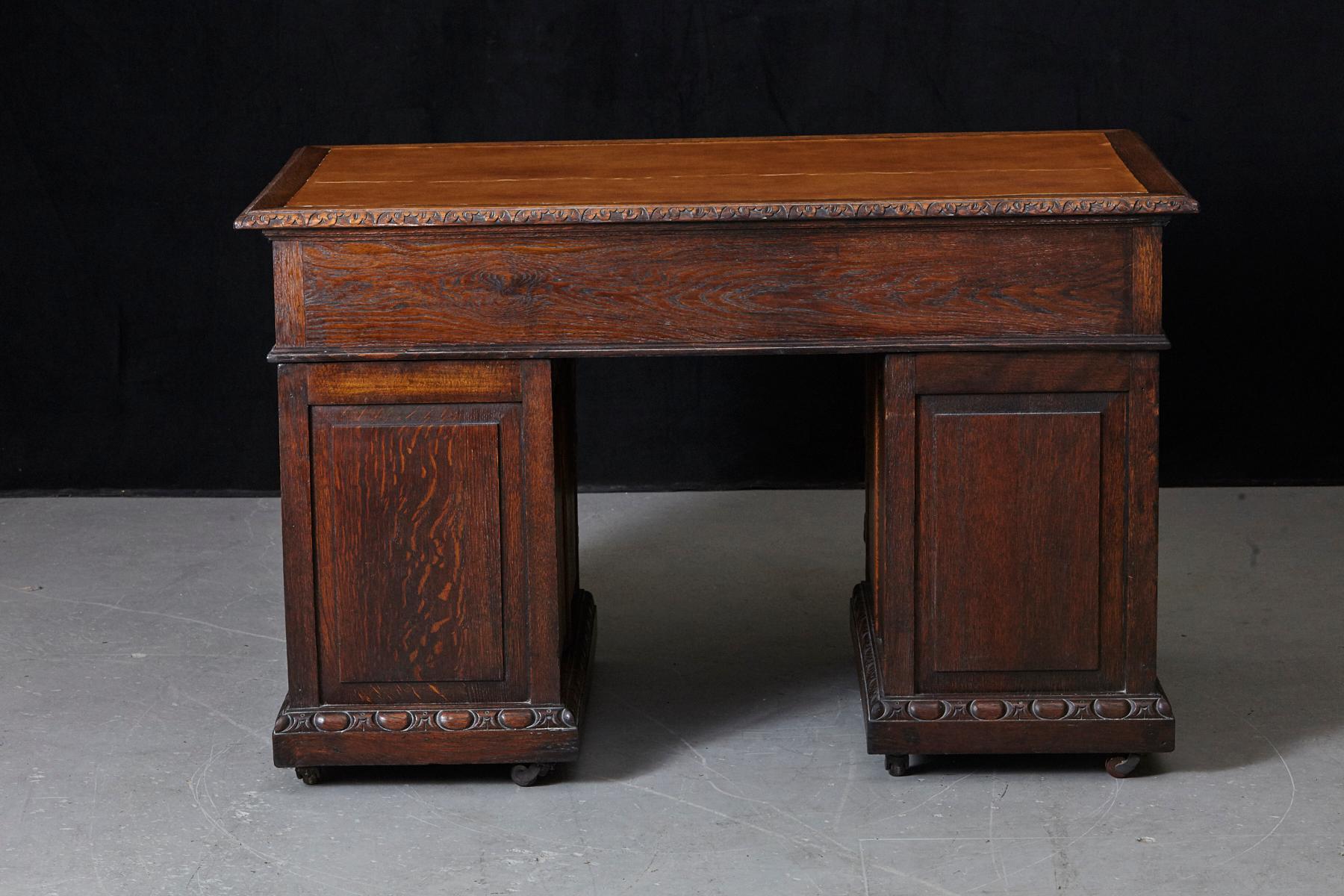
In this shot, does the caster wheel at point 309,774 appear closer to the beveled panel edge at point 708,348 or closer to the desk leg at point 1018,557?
the beveled panel edge at point 708,348

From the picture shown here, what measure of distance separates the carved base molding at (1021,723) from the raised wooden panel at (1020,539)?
3 cm

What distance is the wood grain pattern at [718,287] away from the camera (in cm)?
283

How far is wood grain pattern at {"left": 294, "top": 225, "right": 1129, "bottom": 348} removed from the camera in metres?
2.83

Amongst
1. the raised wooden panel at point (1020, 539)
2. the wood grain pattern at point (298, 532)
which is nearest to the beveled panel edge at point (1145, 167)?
the raised wooden panel at point (1020, 539)

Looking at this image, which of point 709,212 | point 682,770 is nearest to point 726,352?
point 709,212

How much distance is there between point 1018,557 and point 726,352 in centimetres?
59

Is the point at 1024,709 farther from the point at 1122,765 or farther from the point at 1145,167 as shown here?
the point at 1145,167

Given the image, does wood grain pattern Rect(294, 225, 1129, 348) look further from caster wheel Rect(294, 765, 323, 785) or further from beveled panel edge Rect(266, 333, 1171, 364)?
caster wheel Rect(294, 765, 323, 785)

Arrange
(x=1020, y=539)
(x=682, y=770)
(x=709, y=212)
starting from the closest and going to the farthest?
1. (x=709, y=212)
2. (x=1020, y=539)
3. (x=682, y=770)

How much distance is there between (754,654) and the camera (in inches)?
142

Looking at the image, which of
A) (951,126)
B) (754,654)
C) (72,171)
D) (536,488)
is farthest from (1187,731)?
(72,171)

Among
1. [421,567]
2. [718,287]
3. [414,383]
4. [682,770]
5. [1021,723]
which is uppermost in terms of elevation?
[718,287]

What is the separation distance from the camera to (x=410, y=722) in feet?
9.74

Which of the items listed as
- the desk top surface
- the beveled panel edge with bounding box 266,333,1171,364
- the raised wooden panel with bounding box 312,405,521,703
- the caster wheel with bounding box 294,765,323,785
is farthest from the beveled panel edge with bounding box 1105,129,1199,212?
the caster wheel with bounding box 294,765,323,785
